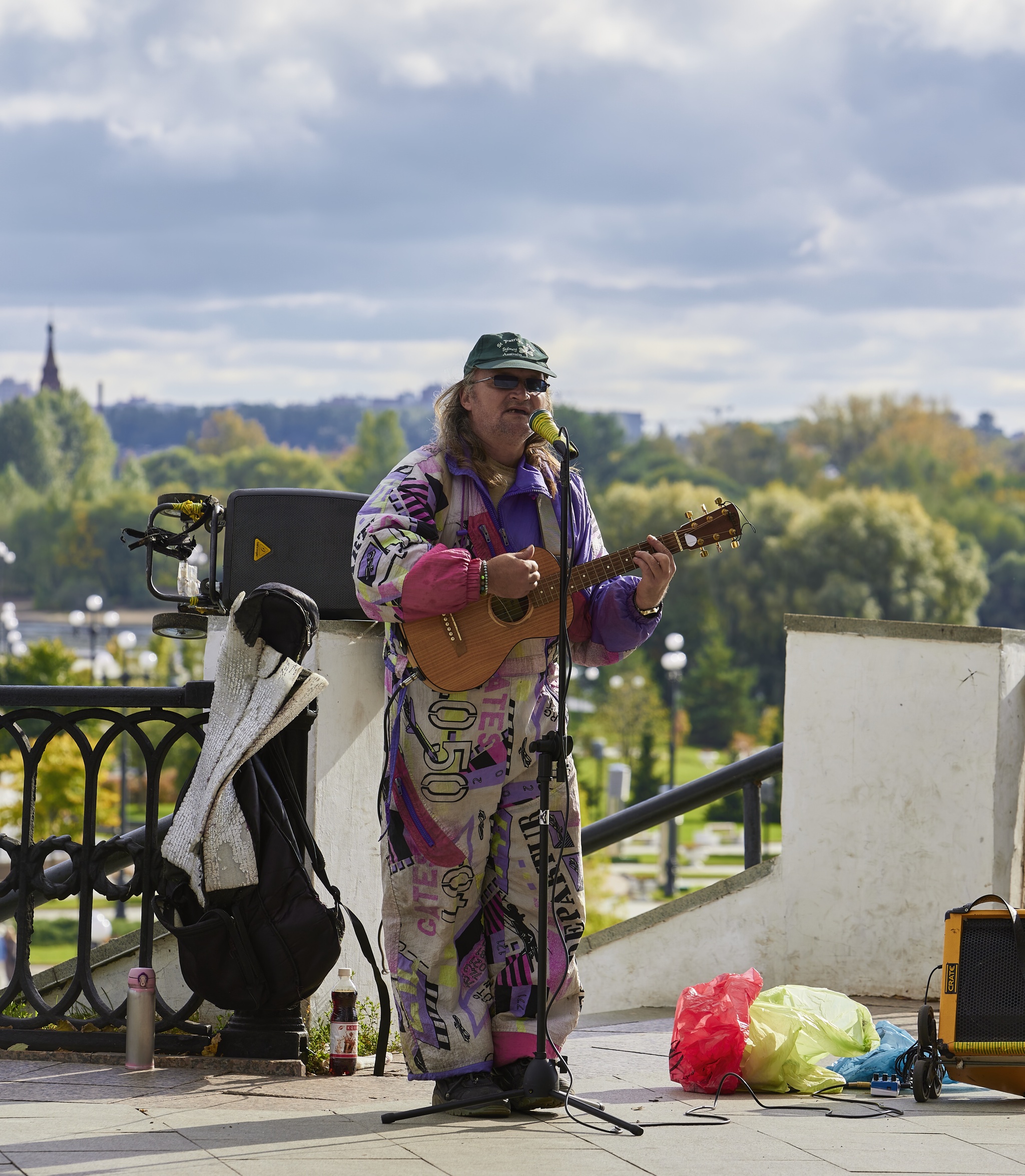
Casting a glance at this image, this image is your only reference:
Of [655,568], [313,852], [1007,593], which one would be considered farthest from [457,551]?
[1007,593]

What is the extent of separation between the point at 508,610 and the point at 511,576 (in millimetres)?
170

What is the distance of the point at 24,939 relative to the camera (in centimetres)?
434

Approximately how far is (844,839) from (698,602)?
77.0 meters

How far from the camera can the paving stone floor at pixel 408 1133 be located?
3203mm

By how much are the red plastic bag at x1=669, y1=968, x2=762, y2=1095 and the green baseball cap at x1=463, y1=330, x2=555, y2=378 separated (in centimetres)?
178

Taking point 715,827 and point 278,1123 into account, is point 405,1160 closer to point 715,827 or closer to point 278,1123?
point 278,1123

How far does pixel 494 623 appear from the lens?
3.76 m

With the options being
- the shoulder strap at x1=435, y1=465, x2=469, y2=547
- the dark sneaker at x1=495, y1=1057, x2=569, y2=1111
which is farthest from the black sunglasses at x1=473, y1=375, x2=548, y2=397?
the dark sneaker at x1=495, y1=1057, x2=569, y2=1111

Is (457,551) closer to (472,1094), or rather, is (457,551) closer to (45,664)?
(472,1094)

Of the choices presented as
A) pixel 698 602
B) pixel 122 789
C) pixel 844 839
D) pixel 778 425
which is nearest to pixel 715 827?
pixel 698 602

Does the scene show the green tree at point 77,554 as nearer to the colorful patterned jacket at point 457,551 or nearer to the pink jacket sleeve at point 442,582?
the colorful patterned jacket at point 457,551

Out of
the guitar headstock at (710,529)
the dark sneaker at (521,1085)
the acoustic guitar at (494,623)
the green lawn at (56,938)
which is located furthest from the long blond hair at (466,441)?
the green lawn at (56,938)

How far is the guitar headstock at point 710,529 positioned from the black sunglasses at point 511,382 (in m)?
0.52

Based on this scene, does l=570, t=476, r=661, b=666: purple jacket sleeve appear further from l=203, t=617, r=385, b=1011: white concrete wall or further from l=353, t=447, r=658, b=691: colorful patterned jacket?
l=203, t=617, r=385, b=1011: white concrete wall
